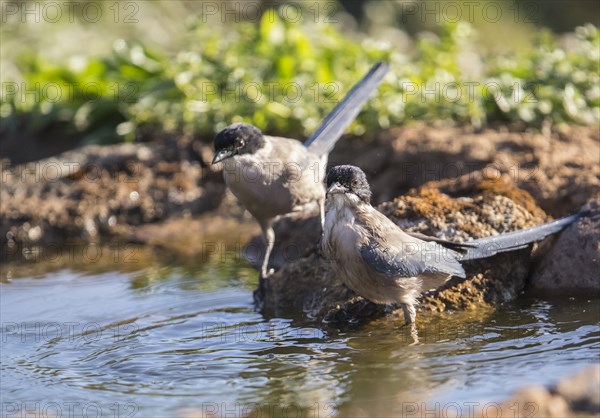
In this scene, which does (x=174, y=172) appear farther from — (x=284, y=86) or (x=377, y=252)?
(x=377, y=252)

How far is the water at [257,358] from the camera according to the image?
15.5ft

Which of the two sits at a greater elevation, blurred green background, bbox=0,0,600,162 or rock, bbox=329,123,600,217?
blurred green background, bbox=0,0,600,162

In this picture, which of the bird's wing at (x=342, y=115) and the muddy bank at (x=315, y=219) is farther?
the bird's wing at (x=342, y=115)

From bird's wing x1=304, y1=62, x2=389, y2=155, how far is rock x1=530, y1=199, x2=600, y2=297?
2277 millimetres

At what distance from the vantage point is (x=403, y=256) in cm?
562

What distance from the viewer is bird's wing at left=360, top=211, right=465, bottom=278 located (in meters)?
5.55

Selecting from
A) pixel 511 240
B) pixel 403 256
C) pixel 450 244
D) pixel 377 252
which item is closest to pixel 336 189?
pixel 377 252

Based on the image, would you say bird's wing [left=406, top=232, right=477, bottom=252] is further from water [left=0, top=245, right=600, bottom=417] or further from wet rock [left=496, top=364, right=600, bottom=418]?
wet rock [left=496, top=364, right=600, bottom=418]

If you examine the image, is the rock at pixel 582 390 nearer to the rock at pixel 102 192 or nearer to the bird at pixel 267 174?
the bird at pixel 267 174

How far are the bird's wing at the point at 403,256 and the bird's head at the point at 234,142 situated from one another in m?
1.58

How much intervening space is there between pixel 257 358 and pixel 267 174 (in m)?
1.86

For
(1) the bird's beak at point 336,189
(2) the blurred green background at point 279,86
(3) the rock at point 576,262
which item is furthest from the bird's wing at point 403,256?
(2) the blurred green background at point 279,86

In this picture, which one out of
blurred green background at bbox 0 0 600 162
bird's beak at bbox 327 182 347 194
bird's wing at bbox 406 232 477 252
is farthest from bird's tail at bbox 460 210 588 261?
blurred green background at bbox 0 0 600 162

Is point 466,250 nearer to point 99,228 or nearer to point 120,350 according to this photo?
point 120,350
